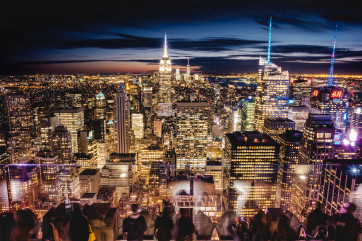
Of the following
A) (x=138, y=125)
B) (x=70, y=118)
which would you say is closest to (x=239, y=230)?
(x=138, y=125)

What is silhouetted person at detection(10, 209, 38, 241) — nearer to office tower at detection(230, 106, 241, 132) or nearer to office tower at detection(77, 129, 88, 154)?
office tower at detection(77, 129, 88, 154)

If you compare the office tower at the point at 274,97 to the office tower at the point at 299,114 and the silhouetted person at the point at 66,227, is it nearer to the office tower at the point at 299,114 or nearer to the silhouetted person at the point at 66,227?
the office tower at the point at 299,114

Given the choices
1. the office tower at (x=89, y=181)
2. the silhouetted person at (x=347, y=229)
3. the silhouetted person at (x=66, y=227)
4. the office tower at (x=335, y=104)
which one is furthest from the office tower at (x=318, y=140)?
the silhouetted person at (x=66, y=227)

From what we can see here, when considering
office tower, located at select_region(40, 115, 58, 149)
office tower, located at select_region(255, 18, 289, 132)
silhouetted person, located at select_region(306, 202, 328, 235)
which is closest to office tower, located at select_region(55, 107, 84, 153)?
office tower, located at select_region(40, 115, 58, 149)

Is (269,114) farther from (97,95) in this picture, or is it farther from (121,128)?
(97,95)

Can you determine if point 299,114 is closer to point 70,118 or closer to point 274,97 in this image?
point 274,97
